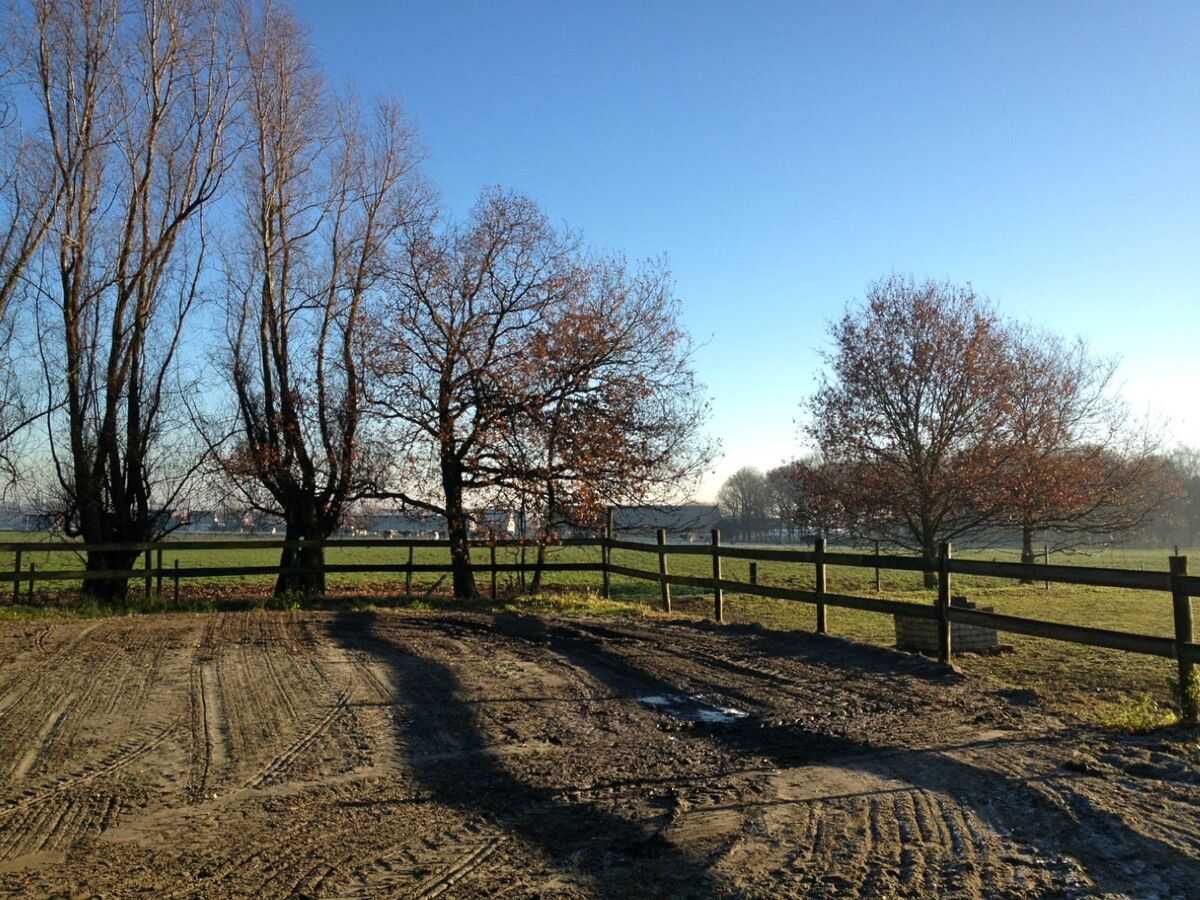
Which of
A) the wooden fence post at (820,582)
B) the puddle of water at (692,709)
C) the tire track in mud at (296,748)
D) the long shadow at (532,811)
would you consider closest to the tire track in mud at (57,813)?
the tire track in mud at (296,748)

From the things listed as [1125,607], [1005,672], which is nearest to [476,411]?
[1005,672]

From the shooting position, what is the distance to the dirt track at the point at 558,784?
13.2ft

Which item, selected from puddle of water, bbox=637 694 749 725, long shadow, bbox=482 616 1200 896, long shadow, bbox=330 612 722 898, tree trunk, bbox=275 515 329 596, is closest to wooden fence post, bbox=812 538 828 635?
long shadow, bbox=482 616 1200 896

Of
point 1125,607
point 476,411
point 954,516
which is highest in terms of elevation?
point 476,411

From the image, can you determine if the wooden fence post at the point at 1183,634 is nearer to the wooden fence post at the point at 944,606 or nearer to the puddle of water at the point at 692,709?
the wooden fence post at the point at 944,606

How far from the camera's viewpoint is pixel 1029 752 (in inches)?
240

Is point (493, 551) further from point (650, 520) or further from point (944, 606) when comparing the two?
point (944, 606)

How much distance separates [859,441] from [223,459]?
17350 millimetres

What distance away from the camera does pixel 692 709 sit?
25.3 feet

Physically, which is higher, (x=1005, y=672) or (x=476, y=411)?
(x=476, y=411)

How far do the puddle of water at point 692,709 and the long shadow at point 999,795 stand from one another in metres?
0.25

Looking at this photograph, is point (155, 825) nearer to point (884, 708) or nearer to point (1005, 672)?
point (884, 708)

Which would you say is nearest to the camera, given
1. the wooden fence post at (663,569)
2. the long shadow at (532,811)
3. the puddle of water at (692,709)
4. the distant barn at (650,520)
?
the long shadow at (532,811)

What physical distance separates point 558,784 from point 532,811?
507 millimetres
